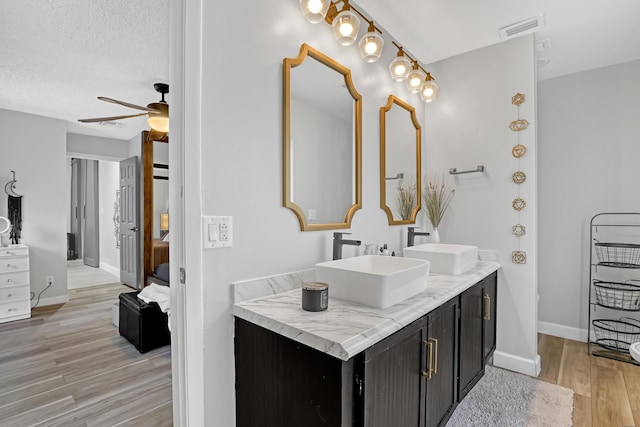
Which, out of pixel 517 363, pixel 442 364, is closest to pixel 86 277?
pixel 442 364

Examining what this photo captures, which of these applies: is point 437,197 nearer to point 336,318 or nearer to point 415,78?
point 415,78

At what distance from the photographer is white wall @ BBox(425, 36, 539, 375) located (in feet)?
7.68

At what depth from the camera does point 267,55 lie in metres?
1.38

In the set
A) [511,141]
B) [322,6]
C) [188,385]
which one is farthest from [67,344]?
[511,141]

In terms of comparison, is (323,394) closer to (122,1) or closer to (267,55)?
(267,55)

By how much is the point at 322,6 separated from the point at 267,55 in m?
0.37

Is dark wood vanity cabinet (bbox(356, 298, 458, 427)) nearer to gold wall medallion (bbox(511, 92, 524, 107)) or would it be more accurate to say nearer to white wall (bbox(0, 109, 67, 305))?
gold wall medallion (bbox(511, 92, 524, 107))

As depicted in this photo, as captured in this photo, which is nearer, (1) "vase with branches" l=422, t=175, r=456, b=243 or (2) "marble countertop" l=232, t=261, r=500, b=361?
(2) "marble countertop" l=232, t=261, r=500, b=361

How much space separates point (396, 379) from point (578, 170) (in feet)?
9.89

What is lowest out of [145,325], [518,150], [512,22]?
Result: [145,325]

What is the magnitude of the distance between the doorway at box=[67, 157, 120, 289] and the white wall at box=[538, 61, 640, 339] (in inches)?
253

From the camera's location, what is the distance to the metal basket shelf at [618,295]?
8.50ft

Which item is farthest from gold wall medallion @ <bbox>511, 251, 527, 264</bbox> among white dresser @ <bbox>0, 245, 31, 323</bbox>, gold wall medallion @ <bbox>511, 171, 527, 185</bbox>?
white dresser @ <bbox>0, 245, 31, 323</bbox>

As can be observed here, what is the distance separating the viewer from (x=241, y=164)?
4.22 ft
